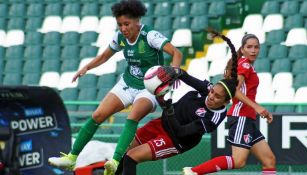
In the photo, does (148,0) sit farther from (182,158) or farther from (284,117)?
(284,117)

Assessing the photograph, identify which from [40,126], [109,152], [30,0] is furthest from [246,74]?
[30,0]

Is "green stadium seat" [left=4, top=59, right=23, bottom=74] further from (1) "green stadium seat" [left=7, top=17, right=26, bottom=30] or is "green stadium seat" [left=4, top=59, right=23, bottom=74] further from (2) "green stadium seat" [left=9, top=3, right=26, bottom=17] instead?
(2) "green stadium seat" [left=9, top=3, right=26, bottom=17]

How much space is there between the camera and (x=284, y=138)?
1186cm

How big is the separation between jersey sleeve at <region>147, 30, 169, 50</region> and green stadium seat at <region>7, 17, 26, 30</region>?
10478mm

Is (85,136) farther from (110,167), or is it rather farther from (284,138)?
(284,138)

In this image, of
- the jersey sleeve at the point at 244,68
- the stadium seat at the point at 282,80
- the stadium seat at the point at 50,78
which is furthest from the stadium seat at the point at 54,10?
the jersey sleeve at the point at 244,68

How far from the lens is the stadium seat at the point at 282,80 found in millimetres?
14573

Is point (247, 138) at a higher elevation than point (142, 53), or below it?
below

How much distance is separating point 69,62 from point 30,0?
249 centimetres

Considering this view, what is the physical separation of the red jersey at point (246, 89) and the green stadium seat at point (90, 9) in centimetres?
976

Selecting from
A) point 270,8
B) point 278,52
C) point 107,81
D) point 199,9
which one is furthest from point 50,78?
point 278,52

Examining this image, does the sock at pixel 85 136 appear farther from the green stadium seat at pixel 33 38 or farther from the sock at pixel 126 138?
the green stadium seat at pixel 33 38

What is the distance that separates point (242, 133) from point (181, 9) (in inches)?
352

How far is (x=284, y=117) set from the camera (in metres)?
11.8
